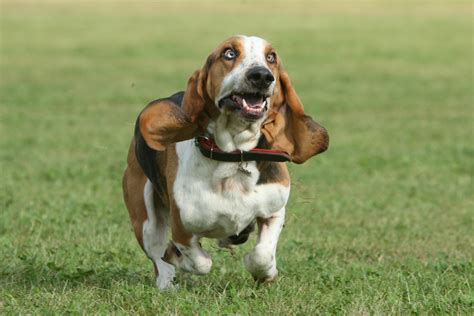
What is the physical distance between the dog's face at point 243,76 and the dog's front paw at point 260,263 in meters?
0.90

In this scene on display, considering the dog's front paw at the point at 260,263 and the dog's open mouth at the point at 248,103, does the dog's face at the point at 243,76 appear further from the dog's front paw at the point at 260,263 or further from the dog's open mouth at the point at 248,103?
the dog's front paw at the point at 260,263

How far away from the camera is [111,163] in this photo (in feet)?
45.4

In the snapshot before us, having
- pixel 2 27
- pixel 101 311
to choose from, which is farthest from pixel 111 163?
pixel 2 27

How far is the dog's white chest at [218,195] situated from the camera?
20.3 ft

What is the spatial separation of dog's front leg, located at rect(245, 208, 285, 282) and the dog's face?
822mm

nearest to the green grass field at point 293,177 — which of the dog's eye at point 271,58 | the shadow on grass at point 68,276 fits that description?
the shadow on grass at point 68,276

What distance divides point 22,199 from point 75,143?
190 inches

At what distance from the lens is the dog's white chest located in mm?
6195

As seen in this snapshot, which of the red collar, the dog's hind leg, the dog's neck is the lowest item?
the dog's hind leg

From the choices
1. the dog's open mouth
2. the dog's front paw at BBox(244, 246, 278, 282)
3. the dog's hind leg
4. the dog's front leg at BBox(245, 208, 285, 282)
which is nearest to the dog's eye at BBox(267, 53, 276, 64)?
the dog's open mouth

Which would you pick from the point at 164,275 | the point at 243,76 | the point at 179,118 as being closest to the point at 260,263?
the point at 164,275

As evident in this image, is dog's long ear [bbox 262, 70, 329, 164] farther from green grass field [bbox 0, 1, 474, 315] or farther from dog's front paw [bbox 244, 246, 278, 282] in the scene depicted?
green grass field [bbox 0, 1, 474, 315]

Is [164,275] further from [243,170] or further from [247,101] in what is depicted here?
[247,101]

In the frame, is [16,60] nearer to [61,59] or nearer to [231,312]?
[61,59]
